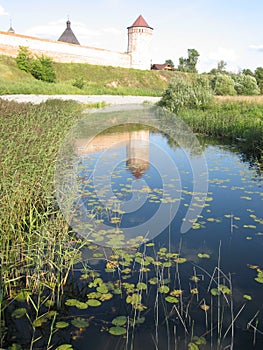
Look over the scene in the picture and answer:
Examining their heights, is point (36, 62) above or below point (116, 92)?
above

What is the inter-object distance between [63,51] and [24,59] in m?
7.87

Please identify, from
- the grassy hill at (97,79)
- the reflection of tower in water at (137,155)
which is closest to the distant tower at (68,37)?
the grassy hill at (97,79)

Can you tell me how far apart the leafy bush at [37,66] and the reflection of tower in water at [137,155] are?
2364 cm

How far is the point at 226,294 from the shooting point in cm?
316

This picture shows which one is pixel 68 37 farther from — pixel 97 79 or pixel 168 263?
pixel 168 263

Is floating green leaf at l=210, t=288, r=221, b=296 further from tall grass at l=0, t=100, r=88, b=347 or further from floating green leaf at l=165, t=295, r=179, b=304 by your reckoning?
tall grass at l=0, t=100, r=88, b=347

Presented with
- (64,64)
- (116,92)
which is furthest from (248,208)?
(64,64)

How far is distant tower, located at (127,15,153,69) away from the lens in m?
46.9

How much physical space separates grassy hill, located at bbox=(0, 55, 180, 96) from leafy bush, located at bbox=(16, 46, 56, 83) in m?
0.82

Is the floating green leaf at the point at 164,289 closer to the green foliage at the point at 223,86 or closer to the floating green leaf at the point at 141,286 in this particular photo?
the floating green leaf at the point at 141,286

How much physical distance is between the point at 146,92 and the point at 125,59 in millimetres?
13165

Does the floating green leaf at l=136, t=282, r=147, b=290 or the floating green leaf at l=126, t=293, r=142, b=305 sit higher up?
the floating green leaf at l=136, t=282, r=147, b=290

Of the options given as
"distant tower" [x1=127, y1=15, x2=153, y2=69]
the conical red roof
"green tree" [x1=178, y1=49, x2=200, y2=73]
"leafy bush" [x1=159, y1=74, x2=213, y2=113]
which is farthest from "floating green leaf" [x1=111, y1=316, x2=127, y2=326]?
"green tree" [x1=178, y1=49, x2=200, y2=73]

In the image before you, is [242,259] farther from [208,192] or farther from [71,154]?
→ [71,154]
